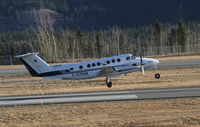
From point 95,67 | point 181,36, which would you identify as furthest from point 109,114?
point 181,36

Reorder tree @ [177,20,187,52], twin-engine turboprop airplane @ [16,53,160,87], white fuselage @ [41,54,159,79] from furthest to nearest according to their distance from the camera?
tree @ [177,20,187,52], white fuselage @ [41,54,159,79], twin-engine turboprop airplane @ [16,53,160,87]

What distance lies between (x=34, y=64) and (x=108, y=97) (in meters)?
8.42

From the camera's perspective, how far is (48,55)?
96438 mm

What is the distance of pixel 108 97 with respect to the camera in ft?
97.9

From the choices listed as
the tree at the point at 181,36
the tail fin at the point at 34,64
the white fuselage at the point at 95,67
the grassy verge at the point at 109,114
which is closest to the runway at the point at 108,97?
the grassy verge at the point at 109,114

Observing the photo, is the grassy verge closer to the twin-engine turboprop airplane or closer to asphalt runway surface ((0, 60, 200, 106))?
asphalt runway surface ((0, 60, 200, 106))

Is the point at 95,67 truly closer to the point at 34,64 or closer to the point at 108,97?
the point at 34,64

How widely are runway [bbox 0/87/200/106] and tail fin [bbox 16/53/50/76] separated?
9.20 ft

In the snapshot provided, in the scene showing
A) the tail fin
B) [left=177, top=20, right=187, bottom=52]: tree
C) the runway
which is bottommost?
the runway

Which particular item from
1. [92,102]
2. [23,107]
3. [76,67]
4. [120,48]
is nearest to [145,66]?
[76,67]

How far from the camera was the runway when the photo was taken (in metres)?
28.9

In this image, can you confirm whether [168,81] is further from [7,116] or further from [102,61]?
[7,116]

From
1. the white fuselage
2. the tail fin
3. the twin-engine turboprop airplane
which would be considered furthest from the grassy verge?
the white fuselage

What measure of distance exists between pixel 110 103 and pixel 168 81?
1461 cm
